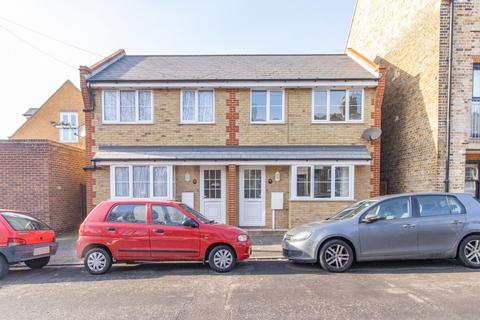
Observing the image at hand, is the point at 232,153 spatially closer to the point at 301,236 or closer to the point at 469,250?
the point at 301,236

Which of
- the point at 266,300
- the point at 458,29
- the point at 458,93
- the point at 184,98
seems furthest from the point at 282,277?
the point at 458,29

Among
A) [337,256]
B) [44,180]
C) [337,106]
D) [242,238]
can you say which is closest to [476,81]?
[337,106]

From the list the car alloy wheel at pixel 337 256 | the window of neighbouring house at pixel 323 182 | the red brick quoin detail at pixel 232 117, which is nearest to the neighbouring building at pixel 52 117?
the red brick quoin detail at pixel 232 117

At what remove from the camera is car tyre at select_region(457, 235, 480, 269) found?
218 inches

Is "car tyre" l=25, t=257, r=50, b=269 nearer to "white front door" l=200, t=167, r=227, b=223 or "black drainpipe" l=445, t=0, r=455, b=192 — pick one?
"white front door" l=200, t=167, r=227, b=223

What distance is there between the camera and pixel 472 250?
557 cm

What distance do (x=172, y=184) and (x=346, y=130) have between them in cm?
661

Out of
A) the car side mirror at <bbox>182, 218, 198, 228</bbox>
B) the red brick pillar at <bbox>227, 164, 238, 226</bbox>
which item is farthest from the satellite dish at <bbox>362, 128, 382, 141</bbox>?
the car side mirror at <bbox>182, 218, 198, 228</bbox>

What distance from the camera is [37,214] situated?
9117 millimetres

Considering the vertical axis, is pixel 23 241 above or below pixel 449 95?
below

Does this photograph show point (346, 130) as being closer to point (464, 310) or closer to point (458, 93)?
point (458, 93)

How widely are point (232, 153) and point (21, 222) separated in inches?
234

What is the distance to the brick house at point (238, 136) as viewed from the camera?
9266 millimetres

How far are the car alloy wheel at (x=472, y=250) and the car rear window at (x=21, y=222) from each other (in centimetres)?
949
